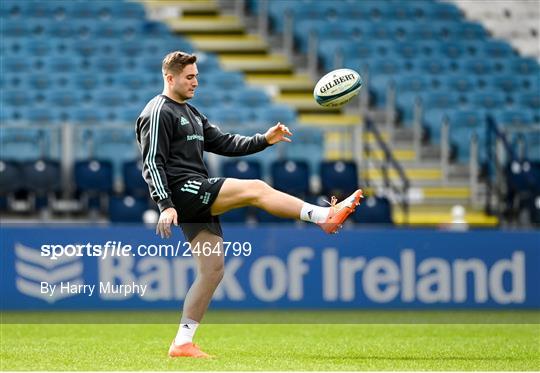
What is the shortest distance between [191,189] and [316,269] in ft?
18.2

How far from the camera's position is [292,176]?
15.6 metres

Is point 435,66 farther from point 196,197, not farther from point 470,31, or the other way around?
point 196,197

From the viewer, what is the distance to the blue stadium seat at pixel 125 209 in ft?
48.3

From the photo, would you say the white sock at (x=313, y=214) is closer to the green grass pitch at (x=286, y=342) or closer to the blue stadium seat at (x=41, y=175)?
the green grass pitch at (x=286, y=342)

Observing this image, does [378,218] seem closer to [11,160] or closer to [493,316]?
[493,316]

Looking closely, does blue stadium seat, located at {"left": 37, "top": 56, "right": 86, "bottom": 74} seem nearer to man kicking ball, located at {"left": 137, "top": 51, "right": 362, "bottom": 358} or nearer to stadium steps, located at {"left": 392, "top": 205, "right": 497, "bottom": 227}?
stadium steps, located at {"left": 392, "top": 205, "right": 497, "bottom": 227}

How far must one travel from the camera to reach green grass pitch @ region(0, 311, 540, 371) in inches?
301

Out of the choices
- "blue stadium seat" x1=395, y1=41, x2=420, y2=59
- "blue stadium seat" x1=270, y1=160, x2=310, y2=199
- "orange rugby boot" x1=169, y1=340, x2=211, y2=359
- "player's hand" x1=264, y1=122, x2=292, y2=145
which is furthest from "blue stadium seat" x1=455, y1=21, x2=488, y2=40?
"orange rugby boot" x1=169, y1=340, x2=211, y2=359

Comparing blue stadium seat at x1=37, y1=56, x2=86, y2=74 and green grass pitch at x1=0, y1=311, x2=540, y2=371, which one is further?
blue stadium seat at x1=37, y1=56, x2=86, y2=74

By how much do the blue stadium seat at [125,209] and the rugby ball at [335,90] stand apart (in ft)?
21.2

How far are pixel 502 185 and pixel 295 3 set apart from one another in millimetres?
5667

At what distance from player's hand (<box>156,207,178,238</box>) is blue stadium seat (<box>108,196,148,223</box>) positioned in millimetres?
7242

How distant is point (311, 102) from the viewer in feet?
63.3

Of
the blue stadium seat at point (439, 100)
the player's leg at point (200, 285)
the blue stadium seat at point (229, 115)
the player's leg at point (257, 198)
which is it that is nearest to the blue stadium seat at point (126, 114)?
the blue stadium seat at point (229, 115)
